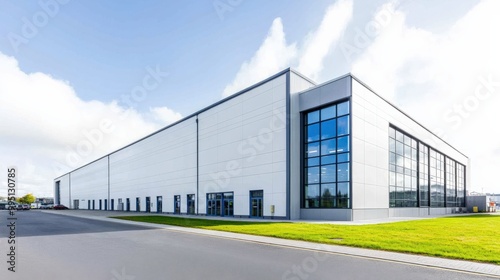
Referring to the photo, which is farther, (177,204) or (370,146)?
(177,204)

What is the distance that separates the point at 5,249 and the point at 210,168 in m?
23.3

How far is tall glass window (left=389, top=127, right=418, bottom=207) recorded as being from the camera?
30.5 metres

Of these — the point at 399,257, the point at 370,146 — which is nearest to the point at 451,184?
the point at 370,146

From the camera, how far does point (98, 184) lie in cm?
7250

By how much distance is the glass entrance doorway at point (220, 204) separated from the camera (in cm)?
3159

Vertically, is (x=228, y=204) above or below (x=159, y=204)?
above

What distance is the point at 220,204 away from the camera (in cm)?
3309

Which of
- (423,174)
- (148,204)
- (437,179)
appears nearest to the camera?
(423,174)

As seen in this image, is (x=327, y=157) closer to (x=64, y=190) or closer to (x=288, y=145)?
(x=288, y=145)

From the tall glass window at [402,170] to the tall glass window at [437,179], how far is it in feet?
24.2

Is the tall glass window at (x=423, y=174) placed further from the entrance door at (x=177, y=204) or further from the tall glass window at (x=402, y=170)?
the entrance door at (x=177, y=204)

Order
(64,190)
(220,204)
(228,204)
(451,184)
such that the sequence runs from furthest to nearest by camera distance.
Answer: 1. (64,190)
2. (451,184)
3. (220,204)
4. (228,204)

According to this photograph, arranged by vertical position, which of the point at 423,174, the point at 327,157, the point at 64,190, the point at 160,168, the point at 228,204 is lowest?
the point at 64,190

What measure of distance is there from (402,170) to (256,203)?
51.6 ft
